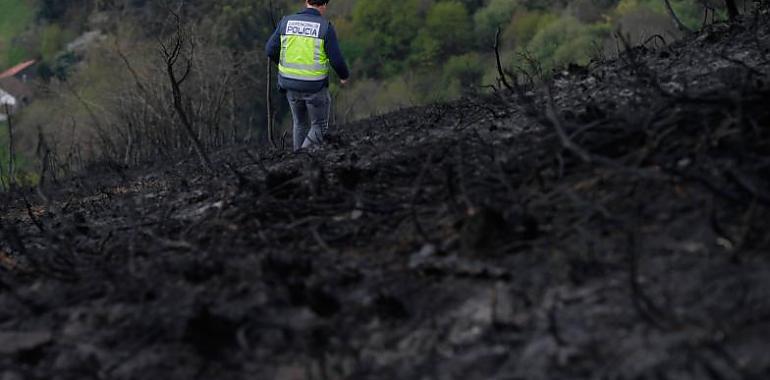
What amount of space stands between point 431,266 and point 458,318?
0.40 meters

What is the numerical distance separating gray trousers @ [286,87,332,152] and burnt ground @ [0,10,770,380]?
3.16 m

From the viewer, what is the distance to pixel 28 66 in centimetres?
7156

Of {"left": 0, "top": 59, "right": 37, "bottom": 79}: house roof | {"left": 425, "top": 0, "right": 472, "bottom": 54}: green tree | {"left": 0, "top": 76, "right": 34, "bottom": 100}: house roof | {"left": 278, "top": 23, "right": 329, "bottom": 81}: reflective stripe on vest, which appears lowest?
{"left": 0, "top": 76, "right": 34, "bottom": 100}: house roof

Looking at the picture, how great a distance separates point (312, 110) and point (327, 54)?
20.9 inches

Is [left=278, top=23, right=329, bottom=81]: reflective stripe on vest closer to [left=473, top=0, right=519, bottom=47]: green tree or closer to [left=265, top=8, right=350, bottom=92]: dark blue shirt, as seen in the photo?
[left=265, top=8, right=350, bottom=92]: dark blue shirt

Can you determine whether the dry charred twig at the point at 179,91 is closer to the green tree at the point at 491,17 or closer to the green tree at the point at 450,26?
the green tree at the point at 491,17

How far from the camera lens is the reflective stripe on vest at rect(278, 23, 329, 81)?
7.97m

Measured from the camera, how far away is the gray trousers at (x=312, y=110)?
8219 millimetres

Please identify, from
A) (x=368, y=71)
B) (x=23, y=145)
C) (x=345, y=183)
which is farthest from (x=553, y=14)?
(x=345, y=183)

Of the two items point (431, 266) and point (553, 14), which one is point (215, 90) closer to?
point (431, 266)

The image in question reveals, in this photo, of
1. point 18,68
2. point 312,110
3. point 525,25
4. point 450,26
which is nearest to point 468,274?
point 312,110

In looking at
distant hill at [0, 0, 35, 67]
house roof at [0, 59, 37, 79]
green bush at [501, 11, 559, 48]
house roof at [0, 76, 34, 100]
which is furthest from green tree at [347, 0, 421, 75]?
distant hill at [0, 0, 35, 67]

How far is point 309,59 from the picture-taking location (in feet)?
26.3

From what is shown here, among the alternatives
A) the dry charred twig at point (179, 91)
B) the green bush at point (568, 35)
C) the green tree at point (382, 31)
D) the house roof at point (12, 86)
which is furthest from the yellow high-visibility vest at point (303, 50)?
the house roof at point (12, 86)
